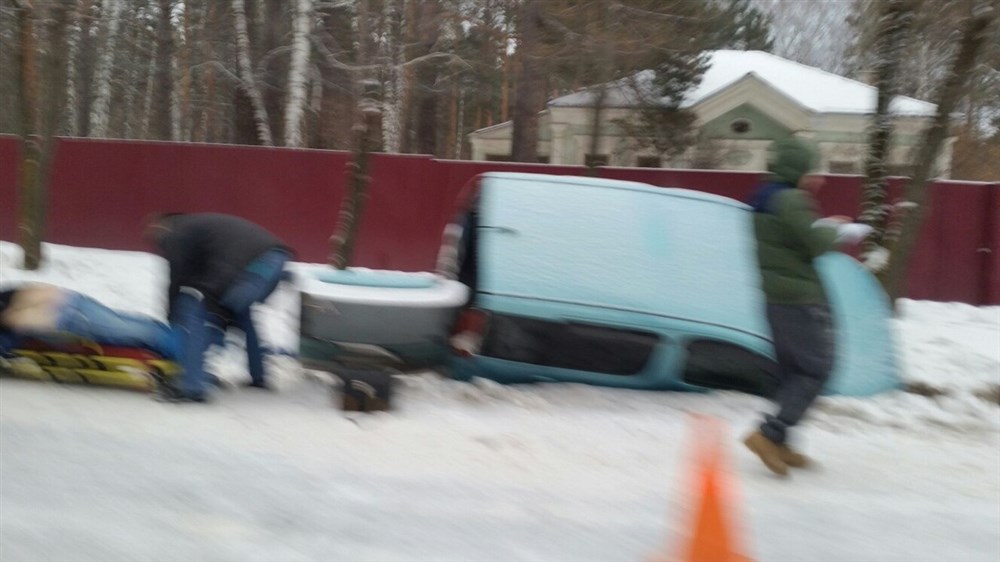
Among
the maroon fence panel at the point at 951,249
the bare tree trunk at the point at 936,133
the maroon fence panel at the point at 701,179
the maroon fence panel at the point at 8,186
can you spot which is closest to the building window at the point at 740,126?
the maroon fence panel at the point at 701,179

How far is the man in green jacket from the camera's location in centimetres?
486

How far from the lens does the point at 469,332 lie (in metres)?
6.13

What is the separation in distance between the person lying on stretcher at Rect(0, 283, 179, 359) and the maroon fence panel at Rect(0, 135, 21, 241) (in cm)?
948

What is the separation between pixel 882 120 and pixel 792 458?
5861 mm

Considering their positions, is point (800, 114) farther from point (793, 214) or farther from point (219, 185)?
point (793, 214)

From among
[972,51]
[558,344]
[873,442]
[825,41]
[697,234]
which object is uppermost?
[825,41]

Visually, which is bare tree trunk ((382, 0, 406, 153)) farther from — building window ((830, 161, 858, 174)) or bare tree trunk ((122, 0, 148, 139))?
building window ((830, 161, 858, 174))

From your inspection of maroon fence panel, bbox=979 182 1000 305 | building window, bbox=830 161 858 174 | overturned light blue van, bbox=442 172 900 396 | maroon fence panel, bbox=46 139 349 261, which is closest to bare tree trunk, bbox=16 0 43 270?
maroon fence panel, bbox=46 139 349 261

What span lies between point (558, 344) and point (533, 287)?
40 cm

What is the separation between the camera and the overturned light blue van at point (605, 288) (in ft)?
20.0

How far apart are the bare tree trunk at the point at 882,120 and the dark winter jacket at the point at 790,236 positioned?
193 inches

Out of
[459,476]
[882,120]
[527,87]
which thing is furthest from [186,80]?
[459,476]

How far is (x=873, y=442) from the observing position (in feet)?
19.3

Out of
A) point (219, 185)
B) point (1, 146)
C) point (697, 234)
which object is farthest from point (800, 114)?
point (697, 234)
